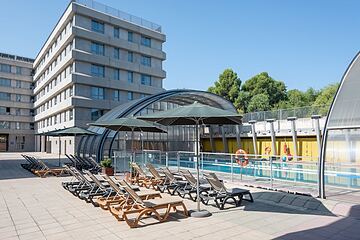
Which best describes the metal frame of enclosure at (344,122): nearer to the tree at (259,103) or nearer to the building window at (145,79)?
the building window at (145,79)

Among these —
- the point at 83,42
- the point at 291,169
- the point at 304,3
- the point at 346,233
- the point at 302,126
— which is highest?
the point at 83,42

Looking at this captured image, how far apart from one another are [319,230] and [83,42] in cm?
3722

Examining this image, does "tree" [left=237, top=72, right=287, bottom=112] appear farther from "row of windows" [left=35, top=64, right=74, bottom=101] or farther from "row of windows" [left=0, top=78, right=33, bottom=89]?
"row of windows" [left=0, top=78, right=33, bottom=89]

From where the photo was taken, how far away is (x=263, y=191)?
10242mm

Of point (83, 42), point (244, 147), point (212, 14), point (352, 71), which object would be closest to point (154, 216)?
point (352, 71)

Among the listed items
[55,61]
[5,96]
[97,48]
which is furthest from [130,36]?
[5,96]

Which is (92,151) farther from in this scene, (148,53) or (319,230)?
(148,53)

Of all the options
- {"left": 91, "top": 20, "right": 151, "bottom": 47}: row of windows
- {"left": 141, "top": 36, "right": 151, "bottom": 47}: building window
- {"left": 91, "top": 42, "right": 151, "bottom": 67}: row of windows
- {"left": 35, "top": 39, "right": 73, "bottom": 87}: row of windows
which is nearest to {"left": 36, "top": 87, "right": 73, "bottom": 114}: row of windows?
{"left": 35, "top": 39, "right": 73, "bottom": 87}: row of windows

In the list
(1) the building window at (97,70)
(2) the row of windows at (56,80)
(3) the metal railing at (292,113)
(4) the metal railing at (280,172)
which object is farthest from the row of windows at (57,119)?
(4) the metal railing at (280,172)

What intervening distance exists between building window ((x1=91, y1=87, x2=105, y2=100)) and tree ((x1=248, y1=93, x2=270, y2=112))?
1040 inches

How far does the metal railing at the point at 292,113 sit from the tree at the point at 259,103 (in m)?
19.7

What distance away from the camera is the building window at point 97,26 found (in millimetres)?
39647

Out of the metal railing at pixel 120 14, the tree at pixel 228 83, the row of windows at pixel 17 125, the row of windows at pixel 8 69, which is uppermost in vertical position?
the metal railing at pixel 120 14

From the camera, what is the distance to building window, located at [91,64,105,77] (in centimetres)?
3900
